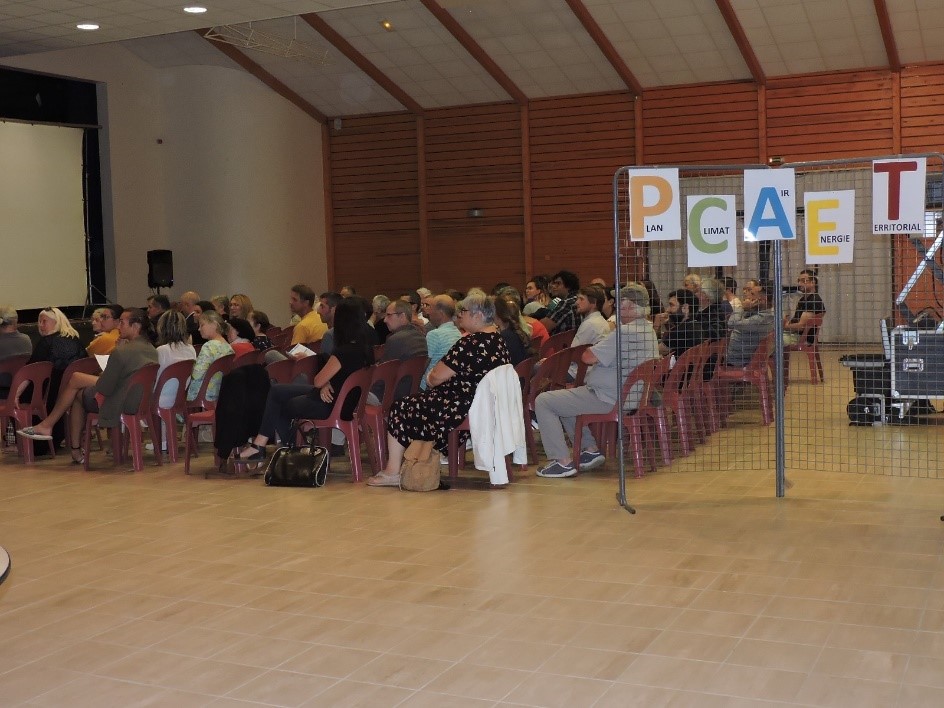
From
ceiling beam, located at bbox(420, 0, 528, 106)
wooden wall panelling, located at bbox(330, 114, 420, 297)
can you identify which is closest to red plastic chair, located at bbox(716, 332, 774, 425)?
ceiling beam, located at bbox(420, 0, 528, 106)

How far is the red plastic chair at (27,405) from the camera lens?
7.83 meters

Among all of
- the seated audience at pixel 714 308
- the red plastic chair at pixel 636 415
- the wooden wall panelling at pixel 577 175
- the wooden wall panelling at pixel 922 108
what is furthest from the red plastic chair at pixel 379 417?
the wooden wall panelling at pixel 922 108

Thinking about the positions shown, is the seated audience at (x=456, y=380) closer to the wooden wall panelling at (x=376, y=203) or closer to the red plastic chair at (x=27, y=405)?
the red plastic chair at (x=27, y=405)

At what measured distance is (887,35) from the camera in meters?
13.3

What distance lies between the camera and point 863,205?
14539 millimetres

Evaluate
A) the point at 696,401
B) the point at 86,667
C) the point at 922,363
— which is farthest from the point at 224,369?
the point at 922,363

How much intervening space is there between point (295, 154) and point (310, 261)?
1.74 m

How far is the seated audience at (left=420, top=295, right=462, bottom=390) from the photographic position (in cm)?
714

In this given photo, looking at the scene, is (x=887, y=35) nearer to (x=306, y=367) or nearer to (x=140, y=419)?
(x=306, y=367)

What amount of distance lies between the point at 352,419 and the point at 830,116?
1034 cm

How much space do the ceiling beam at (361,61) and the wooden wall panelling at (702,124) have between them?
3.68 m

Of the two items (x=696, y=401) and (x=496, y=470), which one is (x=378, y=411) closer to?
(x=496, y=470)

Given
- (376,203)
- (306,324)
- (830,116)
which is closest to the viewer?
(306,324)

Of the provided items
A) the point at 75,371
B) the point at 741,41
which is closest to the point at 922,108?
the point at 741,41
